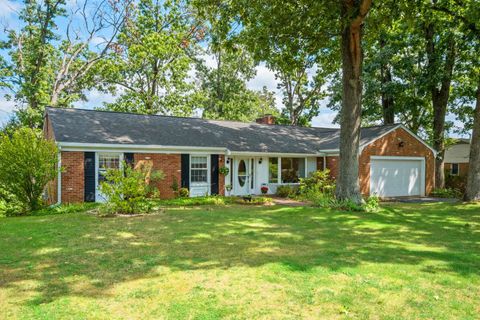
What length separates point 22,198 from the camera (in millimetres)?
12906

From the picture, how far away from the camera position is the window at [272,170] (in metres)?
20.5

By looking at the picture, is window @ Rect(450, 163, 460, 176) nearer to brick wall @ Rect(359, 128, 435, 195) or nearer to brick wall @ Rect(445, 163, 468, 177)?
brick wall @ Rect(445, 163, 468, 177)

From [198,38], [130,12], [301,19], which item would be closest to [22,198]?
[301,19]

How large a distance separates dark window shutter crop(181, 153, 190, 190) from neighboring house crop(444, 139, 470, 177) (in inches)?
1126

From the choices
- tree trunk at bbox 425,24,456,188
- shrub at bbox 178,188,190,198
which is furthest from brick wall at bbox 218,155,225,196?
tree trunk at bbox 425,24,456,188

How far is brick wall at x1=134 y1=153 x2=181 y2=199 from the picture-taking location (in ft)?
55.0

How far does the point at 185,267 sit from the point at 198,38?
1152 inches

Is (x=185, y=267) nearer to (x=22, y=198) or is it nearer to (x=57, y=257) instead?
(x=57, y=257)

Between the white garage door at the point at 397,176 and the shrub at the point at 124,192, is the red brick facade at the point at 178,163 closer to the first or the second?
the white garage door at the point at 397,176

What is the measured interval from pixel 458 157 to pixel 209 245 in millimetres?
36033

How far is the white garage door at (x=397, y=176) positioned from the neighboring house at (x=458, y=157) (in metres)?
16.8

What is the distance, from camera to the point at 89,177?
15.3m

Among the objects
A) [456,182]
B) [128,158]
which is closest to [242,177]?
[128,158]

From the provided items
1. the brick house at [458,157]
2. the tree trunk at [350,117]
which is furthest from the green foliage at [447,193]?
the brick house at [458,157]
